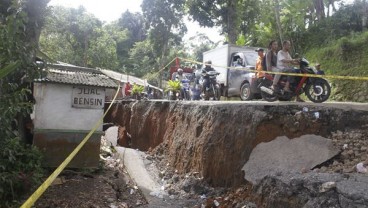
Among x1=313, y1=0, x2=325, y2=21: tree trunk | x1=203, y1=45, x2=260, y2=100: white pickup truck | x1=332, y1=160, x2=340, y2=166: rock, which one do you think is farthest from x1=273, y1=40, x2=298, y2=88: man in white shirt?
x1=313, y1=0, x2=325, y2=21: tree trunk

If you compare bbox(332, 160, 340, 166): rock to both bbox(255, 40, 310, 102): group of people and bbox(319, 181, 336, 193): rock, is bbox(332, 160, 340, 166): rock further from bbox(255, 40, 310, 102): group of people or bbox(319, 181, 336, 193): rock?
bbox(255, 40, 310, 102): group of people

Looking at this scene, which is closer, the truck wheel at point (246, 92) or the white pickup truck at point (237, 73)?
the truck wheel at point (246, 92)

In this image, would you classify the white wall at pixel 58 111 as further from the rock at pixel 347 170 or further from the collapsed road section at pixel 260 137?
the rock at pixel 347 170

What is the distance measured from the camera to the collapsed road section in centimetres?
545

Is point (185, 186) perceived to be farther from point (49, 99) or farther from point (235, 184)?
point (49, 99)

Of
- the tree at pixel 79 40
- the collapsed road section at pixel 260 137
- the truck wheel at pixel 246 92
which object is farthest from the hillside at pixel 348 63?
the tree at pixel 79 40

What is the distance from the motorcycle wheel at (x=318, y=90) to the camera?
25.6 ft

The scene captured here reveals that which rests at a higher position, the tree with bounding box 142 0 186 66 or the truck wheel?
the tree with bounding box 142 0 186 66

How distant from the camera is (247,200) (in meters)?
5.78

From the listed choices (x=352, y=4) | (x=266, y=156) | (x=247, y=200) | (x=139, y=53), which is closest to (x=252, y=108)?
(x=266, y=156)

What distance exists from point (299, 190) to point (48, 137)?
539 cm

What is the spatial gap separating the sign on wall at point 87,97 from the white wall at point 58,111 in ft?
0.30

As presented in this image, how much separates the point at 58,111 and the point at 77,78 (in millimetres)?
861

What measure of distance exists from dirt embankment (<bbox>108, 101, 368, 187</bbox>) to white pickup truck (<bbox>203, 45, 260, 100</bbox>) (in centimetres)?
216
